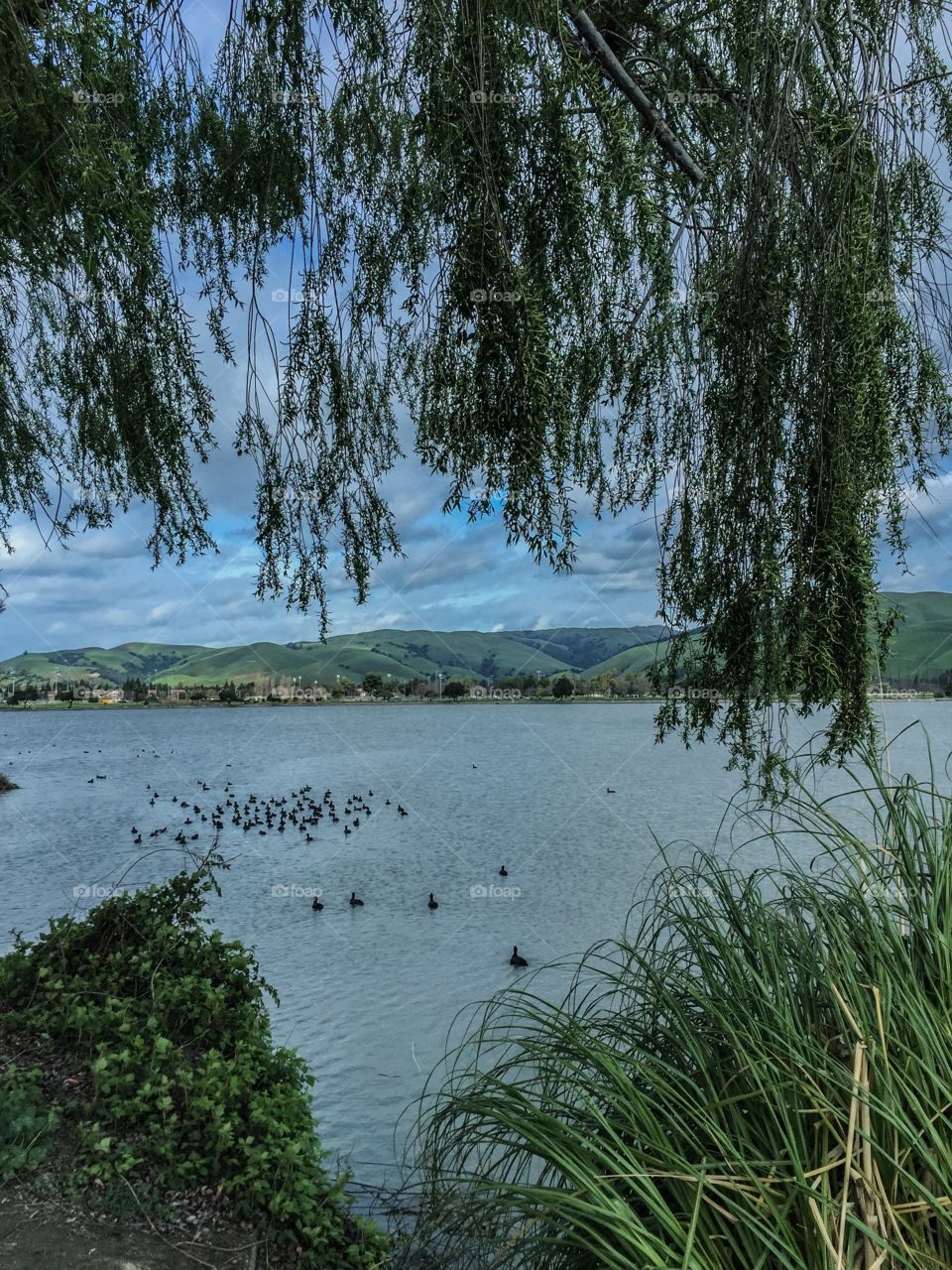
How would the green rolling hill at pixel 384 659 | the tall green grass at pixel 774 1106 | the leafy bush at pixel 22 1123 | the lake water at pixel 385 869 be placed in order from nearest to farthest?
the tall green grass at pixel 774 1106 → the leafy bush at pixel 22 1123 → the lake water at pixel 385 869 → the green rolling hill at pixel 384 659

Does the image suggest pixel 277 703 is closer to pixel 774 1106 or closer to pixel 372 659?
pixel 372 659

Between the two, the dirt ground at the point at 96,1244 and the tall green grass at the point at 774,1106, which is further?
the dirt ground at the point at 96,1244

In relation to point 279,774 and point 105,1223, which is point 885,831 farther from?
point 279,774

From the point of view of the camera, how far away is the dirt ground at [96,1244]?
230 centimetres

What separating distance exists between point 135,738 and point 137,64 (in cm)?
4659

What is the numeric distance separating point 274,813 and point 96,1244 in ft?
46.2

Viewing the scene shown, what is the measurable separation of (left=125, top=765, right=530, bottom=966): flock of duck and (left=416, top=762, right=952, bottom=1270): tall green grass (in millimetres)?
9505

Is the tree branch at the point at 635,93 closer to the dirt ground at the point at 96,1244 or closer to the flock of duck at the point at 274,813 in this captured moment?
the dirt ground at the point at 96,1244

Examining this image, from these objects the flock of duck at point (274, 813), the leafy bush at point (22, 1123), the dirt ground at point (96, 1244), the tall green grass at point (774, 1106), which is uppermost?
the tall green grass at point (774, 1106)

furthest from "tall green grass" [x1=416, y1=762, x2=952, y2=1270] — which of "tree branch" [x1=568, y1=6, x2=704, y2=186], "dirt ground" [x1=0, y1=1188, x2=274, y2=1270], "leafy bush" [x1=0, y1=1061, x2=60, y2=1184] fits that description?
"tree branch" [x1=568, y1=6, x2=704, y2=186]

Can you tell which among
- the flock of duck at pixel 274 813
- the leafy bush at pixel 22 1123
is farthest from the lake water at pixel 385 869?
the leafy bush at pixel 22 1123

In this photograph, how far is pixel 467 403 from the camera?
192 cm

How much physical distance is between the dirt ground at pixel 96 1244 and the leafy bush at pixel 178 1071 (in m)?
0.11

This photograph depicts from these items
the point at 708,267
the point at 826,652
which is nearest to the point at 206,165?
the point at 708,267
